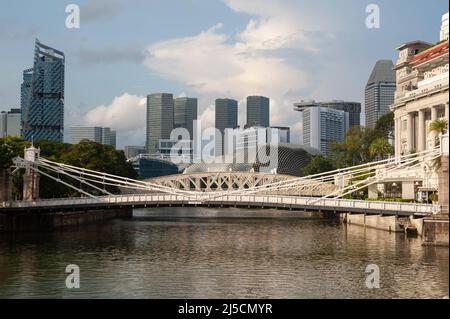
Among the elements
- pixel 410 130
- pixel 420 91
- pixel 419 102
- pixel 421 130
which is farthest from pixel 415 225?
pixel 410 130

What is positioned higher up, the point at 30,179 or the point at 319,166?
the point at 319,166

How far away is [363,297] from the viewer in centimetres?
4225

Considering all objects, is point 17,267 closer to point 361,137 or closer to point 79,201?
point 79,201

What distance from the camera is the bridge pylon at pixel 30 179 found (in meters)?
89.2

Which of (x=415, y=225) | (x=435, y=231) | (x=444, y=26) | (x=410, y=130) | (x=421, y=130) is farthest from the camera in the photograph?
(x=410, y=130)

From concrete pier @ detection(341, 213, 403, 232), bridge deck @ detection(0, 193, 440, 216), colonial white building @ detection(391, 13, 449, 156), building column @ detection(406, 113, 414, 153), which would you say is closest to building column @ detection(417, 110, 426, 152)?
colonial white building @ detection(391, 13, 449, 156)

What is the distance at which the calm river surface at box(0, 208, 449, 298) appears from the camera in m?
44.2

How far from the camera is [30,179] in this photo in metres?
89.5

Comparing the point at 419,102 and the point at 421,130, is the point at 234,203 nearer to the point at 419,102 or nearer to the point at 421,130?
the point at 421,130

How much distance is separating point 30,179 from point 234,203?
95.6ft

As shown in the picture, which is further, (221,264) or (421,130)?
(421,130)

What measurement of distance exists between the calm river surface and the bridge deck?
3473 millimetres
